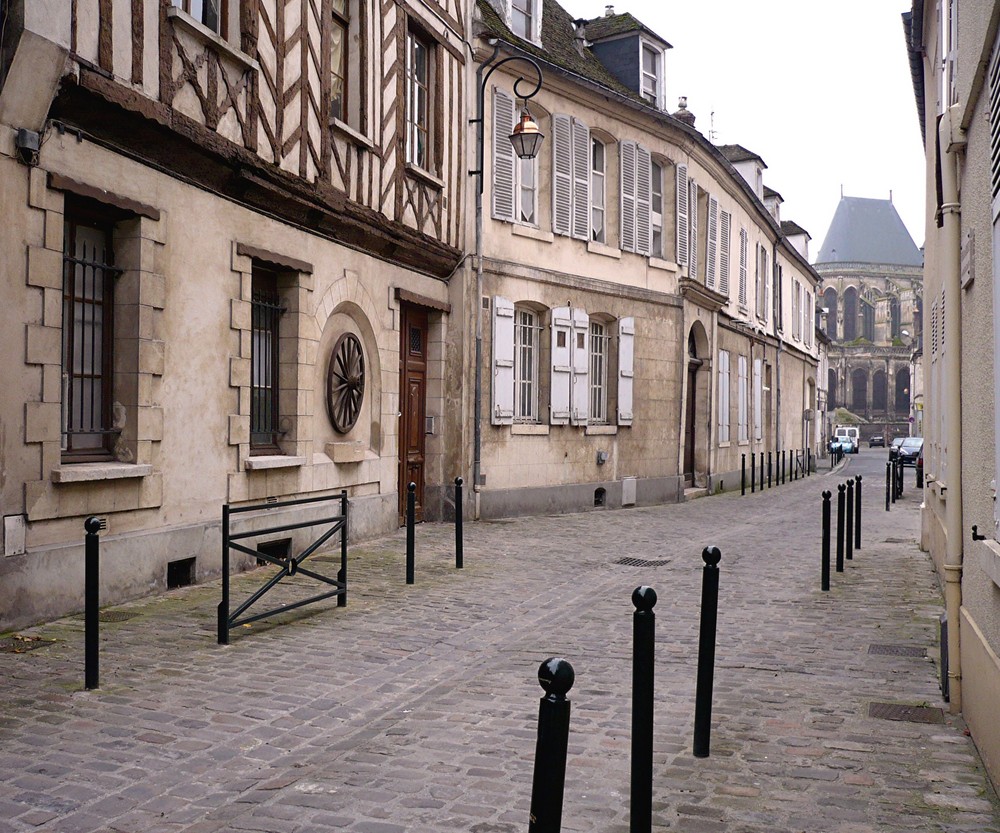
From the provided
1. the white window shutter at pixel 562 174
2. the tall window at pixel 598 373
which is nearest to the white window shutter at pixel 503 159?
the white window shutter at pixel 562 174

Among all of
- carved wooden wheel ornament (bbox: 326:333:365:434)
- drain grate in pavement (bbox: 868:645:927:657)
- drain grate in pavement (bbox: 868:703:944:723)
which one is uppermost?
carved wooden wheel ornament (bbox: 326:333:365:434)

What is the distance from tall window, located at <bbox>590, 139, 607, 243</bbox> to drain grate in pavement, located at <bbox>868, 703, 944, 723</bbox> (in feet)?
40.4

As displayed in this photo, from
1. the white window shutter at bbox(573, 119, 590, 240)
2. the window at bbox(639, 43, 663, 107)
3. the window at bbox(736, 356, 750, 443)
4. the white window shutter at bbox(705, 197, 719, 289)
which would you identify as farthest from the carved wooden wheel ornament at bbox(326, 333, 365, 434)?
the window at bbox(736, 356, 750, 443)

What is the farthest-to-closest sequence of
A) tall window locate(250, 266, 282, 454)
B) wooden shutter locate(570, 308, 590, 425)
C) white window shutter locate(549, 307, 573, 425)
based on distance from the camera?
1. wooden shutter locate(570, 308, 590, 425)
2. white window shutter locate(549, 307, 573, 425)
3. tall window locate(250, 266, 282, 454)

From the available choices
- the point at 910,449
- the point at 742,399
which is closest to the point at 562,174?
the point at 742,399

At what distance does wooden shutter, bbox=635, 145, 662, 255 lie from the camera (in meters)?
17.5

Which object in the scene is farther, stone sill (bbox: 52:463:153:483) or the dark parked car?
the dark parked car

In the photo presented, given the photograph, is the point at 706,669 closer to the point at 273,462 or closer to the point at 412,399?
the point at 273,462

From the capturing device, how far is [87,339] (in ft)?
24.5

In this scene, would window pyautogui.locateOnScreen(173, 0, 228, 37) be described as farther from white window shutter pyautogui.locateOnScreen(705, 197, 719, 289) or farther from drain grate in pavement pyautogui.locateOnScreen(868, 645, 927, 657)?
white window shutter pyautogui.locateOnScreen(705, 197, 719, 289)

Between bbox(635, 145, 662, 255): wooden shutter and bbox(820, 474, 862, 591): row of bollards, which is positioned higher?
bbox(635, 145, 662, 255): wooden shutter

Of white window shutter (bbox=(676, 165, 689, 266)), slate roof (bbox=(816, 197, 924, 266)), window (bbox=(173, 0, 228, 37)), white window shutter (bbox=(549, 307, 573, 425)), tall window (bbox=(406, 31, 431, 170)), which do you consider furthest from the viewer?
slate roof (bbox=(816, 197, 924, 266))

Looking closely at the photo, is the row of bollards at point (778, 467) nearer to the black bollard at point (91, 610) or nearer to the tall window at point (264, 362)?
the tall window at point (264, 362)

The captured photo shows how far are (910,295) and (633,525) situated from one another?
7802 centimetres
